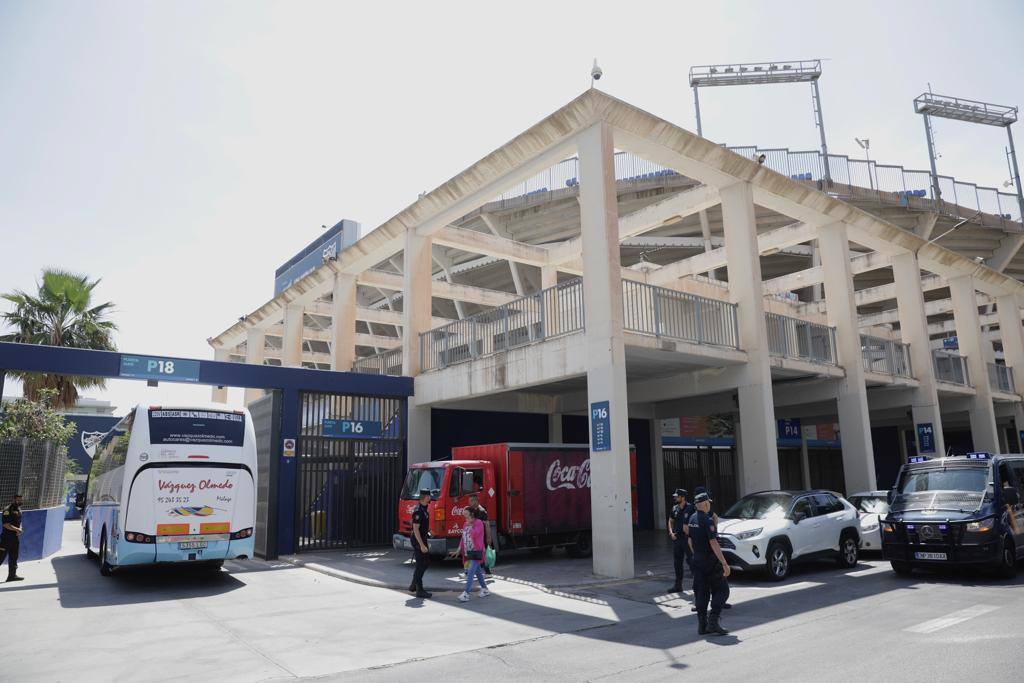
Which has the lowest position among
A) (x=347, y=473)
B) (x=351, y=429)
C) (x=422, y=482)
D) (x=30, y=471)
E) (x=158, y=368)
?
(x=422, y=482)

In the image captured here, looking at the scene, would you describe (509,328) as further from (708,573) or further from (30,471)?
(30,471)

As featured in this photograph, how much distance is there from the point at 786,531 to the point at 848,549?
2.21 meters

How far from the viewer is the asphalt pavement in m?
6.90

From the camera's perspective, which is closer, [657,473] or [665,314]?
[665,314]

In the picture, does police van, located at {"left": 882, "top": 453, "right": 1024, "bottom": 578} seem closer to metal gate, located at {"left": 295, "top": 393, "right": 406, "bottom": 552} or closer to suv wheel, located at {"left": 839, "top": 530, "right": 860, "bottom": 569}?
suv wheel, located at {"left": 839, "top": 530, "right": 860, "bottom": 569}

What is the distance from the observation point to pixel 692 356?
601 inches

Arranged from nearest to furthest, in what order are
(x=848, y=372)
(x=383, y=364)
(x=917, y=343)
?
(x=848, y=372), (x=917, y=343), (x=383, y=364)

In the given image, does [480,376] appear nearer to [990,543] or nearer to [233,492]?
[233,492]

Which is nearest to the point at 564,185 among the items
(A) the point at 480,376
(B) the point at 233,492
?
(A) the point at 480,376

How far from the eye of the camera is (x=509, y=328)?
54.8 feet

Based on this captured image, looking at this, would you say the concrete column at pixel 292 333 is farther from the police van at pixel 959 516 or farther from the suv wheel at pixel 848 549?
the police van at pixel 959 516

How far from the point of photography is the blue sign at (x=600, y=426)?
1272 cm

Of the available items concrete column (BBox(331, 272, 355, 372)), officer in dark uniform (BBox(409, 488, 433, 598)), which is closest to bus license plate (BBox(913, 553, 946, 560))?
officer in dark uniform (BBox(409, 488, 433, 598))

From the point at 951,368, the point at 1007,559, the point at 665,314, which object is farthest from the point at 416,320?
the point at 951,368
